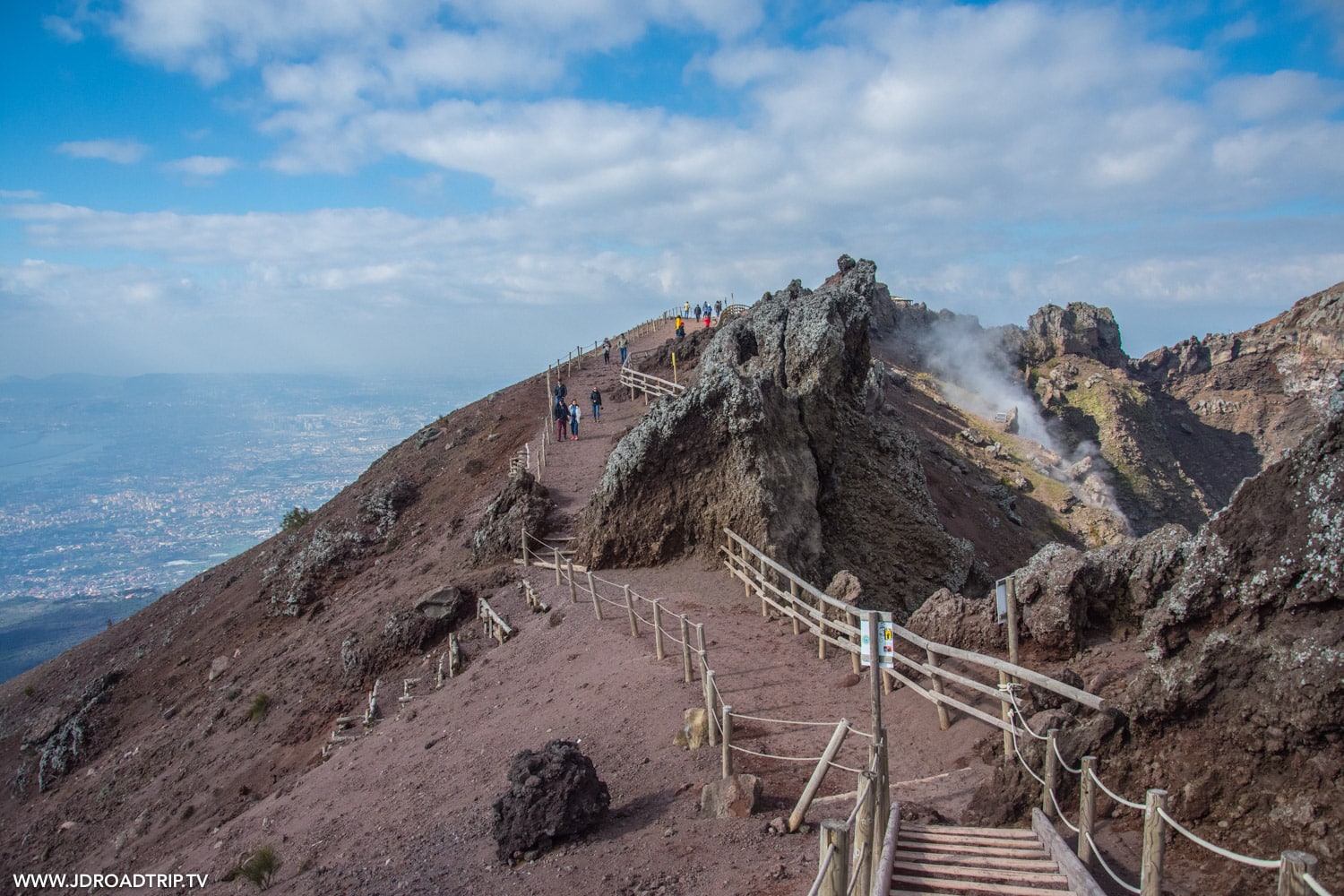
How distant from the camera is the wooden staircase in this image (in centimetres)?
602

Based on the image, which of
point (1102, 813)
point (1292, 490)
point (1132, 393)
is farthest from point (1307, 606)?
point (1132, 393)

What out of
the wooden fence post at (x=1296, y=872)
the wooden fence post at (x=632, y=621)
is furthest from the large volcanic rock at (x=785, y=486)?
the wooden fence post at (x=1296, y=872)

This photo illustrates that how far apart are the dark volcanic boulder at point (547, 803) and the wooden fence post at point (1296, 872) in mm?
6981

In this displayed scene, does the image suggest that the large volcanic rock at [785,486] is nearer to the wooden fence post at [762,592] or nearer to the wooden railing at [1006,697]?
the wooden fence post at [762,592]

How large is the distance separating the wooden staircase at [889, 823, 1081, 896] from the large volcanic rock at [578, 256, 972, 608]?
425 inches

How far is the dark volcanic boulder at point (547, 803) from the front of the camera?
910cm

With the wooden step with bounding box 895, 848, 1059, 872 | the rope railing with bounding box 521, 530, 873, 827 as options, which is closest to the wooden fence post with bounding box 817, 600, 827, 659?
the rope railing with bounding box 521, 530, 873, 827

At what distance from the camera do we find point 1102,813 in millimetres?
6773

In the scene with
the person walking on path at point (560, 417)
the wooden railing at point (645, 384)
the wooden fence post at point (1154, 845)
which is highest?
the wooden railing at point (645, 384)

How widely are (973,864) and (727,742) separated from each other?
12.0ft

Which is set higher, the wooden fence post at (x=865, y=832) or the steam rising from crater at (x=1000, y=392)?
the steam rising from crater at (x=1000, y=392)

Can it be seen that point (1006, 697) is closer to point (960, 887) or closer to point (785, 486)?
point (960, 887)

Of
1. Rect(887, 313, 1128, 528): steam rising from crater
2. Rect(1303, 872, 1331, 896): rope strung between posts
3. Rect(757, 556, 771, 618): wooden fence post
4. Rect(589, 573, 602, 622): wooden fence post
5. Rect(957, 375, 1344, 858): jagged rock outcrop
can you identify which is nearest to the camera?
Rect(1303, 872, 1331, 896): rope strung between posts

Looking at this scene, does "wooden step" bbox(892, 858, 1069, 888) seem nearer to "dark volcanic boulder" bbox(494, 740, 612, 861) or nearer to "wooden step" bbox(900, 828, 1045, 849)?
"wooden step" bbox(900, 828, 1045, 849)
